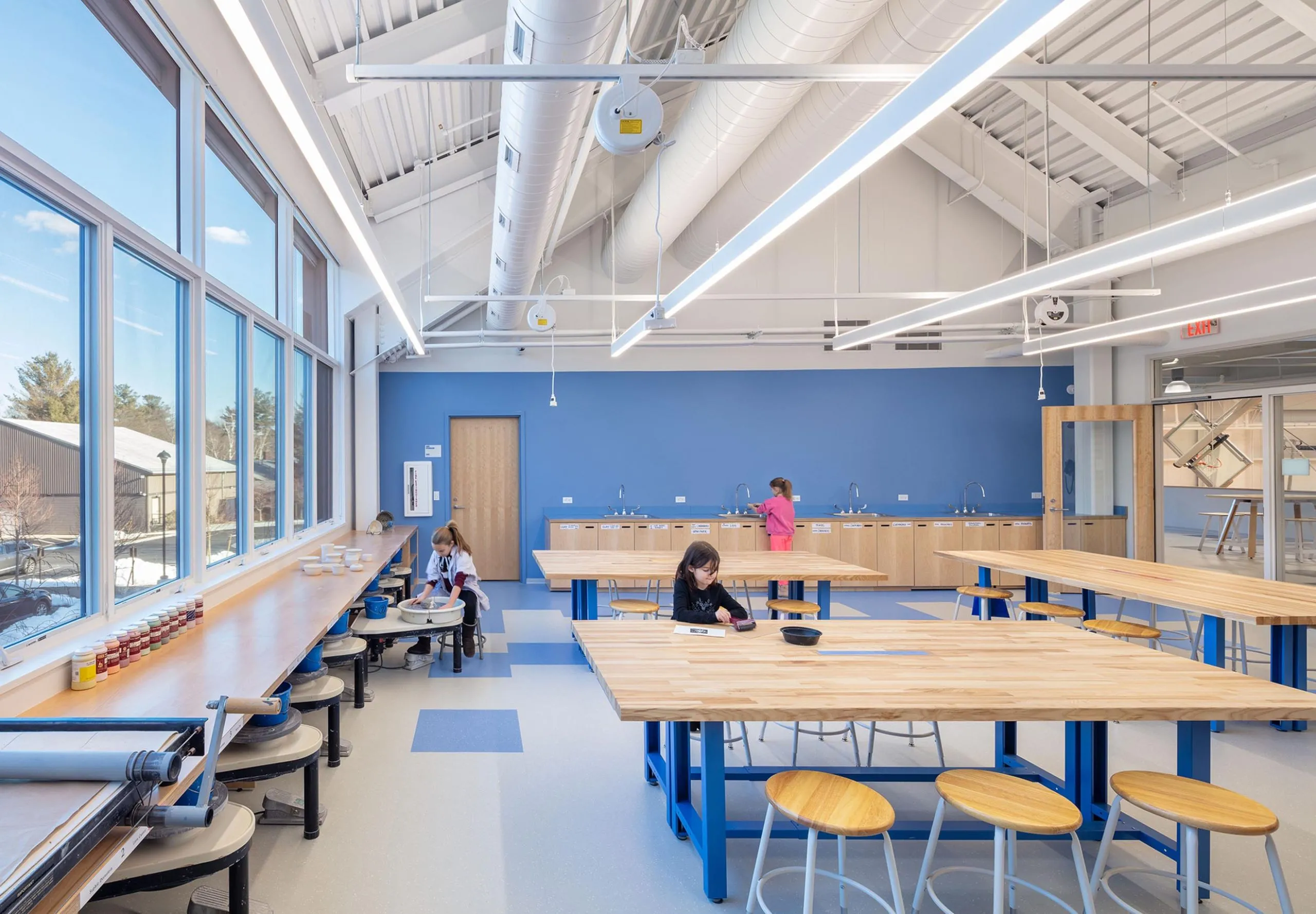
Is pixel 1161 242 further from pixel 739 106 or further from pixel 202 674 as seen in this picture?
pixel 202 674

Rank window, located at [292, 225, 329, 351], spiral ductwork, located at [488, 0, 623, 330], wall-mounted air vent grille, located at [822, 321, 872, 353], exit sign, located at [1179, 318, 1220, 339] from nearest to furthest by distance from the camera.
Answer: spiral ductwork, located at [488, 0, 623, 330] < window, located at [292, 225, 329, 351] < exit sign, located at [1179, 318, 1220, 339] < wall-mounted air vent grille, located at [822, 321, 872, 353]

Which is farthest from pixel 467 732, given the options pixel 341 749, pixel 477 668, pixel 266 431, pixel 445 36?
pixel 445 36

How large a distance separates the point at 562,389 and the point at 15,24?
6905 millimetres

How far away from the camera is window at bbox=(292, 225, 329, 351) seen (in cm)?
604

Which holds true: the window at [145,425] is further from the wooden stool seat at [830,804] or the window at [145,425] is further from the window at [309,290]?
the wooden stool seat at [830,804]

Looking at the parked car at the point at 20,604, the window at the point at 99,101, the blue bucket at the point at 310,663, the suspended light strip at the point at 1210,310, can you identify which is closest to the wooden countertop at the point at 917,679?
the blue bucket at the point at 310,663

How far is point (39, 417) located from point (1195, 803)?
3900 millimetres

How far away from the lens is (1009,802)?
2.15 metres

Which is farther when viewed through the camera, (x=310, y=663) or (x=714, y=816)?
(x=310, y=663)

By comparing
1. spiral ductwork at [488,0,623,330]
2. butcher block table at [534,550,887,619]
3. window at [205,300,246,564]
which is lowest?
butcher block table at [534,550,887,619]

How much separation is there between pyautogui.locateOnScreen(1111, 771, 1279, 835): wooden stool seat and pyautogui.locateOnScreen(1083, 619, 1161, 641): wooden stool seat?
214 centimetres

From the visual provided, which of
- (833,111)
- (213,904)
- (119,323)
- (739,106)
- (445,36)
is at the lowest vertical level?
(213,904)

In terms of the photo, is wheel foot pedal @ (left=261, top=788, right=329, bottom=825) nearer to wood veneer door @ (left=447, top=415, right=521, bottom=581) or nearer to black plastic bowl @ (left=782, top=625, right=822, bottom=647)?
black plastic bowl @ (left=782, top=625, right=822, bottom=647)

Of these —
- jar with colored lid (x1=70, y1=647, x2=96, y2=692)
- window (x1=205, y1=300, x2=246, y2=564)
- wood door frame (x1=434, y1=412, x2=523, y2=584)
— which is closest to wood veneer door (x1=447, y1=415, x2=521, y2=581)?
wood door frame (x1=434, y1=412, x2=523, y2=584)
